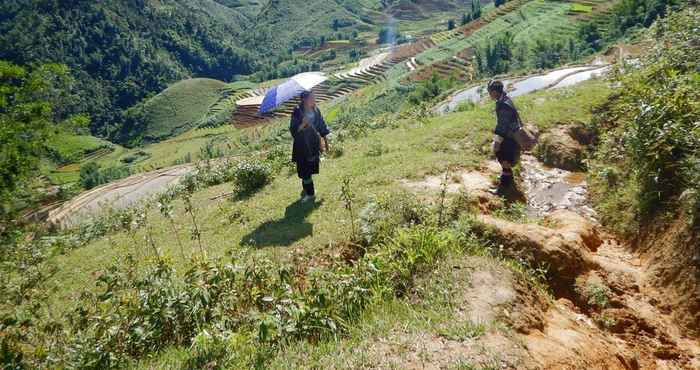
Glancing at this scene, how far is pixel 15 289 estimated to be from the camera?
18.9 feet

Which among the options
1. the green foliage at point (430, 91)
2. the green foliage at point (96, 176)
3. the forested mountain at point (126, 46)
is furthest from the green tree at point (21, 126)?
the forested mountain at point (126, 46)

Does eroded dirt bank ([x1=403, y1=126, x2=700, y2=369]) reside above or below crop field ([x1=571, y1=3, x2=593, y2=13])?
below

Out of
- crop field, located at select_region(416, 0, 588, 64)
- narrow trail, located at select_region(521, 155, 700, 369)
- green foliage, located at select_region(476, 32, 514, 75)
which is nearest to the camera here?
narrow trail, located at select_region(521, 155, 700, 369)

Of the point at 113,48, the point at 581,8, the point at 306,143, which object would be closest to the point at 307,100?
the point at 306,143

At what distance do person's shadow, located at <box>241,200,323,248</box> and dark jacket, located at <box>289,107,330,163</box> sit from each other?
2.99ft

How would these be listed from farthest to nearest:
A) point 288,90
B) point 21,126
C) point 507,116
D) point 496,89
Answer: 1. point 21,126
2. point 288,90
3. point 507,116
4. point 496,89

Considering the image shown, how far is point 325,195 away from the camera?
7.94m

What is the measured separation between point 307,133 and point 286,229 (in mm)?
1699

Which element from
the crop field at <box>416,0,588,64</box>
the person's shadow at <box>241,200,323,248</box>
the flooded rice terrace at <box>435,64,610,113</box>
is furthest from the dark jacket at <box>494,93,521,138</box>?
the crop field at <box>416,0,588,64</box>

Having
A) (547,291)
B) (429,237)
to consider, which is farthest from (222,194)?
(547,291)

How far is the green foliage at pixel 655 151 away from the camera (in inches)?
207

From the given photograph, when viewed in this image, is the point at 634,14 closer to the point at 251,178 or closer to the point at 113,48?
the point at 251,178

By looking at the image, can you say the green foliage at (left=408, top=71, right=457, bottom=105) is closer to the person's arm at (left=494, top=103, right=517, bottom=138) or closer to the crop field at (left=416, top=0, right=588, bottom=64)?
the crop field at (left=416, top=0, right=588, bottom=64)

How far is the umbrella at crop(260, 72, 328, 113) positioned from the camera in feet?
23.4
